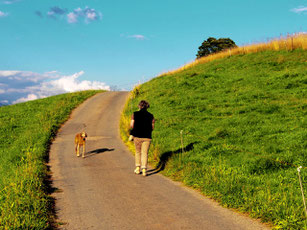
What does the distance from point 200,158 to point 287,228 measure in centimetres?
430

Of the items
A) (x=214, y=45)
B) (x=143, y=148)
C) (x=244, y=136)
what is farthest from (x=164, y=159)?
(x=214, y=45)

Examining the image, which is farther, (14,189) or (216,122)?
(216,122)

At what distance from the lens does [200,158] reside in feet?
27.4

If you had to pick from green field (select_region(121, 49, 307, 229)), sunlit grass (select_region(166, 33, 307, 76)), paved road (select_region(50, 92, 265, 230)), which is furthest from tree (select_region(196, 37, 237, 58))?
paved road (select_region(50, 92, 265, 230))

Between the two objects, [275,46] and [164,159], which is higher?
[275,46]

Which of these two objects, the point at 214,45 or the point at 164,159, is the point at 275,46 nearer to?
the point at 164,159

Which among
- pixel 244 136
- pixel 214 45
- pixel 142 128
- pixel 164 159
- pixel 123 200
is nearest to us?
pixel 123 200

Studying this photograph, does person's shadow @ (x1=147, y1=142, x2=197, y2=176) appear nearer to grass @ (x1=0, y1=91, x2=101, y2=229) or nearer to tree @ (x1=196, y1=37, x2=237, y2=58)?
grass @ (x1=0, y1=91, x2=101, y2=229)

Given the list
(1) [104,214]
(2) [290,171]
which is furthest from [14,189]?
(2) [290,171]

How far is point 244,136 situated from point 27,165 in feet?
25.6

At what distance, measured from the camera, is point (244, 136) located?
9.97 m

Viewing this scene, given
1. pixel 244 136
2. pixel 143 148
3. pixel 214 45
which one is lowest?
pixel 143 148

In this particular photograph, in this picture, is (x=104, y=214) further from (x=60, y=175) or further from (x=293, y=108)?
(x=293, y=108)

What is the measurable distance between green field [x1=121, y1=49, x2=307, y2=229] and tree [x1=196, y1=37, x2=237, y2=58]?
32.1 metres
